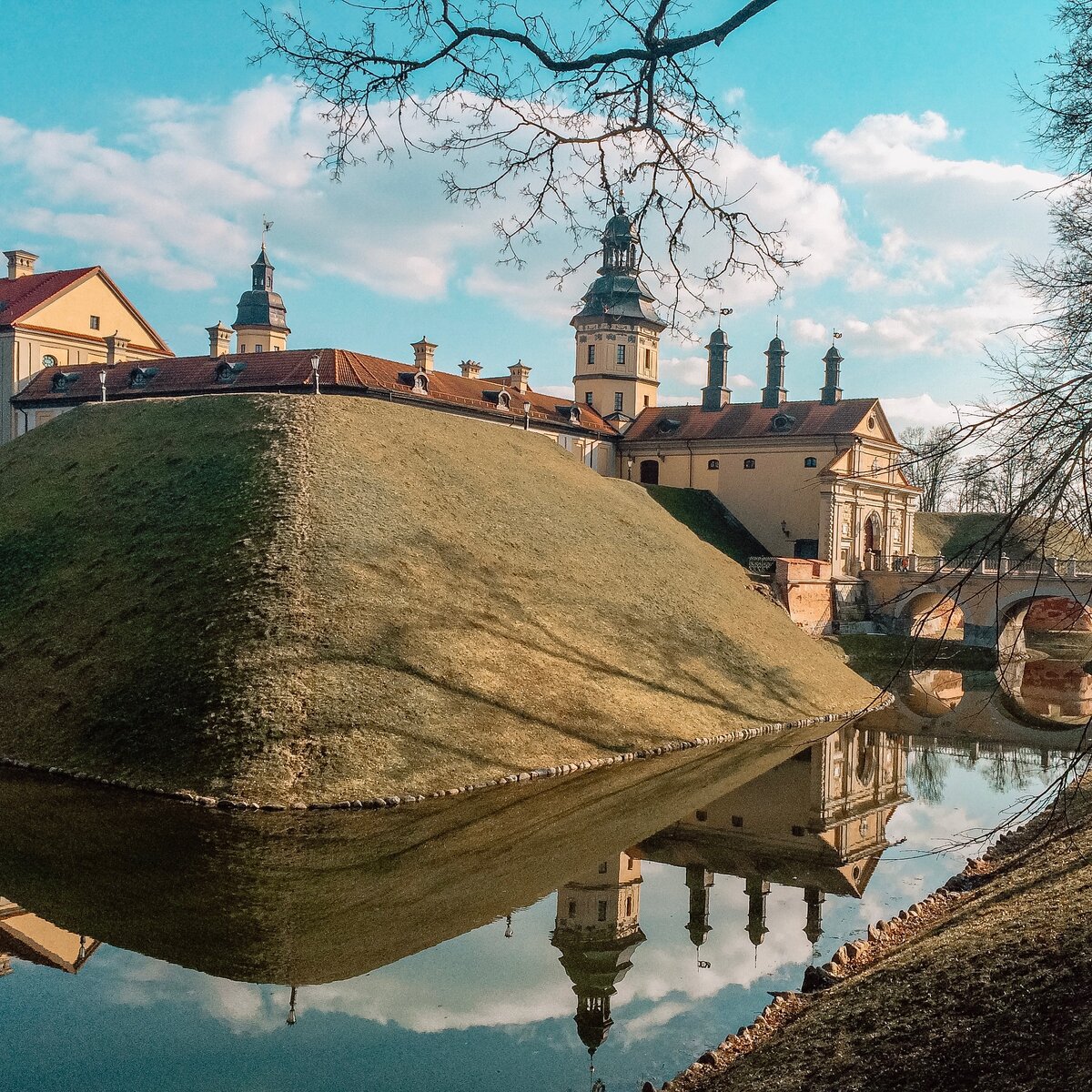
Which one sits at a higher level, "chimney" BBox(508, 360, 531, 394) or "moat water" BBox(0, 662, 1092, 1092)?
"chimney" BBox(508, 360, 531, 394)

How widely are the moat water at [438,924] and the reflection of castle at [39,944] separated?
0.04m

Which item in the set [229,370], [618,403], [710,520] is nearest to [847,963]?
[229,370]

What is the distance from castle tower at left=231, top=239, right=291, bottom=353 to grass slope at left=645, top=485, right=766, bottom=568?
3115cm

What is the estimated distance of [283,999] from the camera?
479 inches

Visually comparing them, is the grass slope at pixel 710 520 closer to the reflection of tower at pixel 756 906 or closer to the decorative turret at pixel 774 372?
the decorative turret at pixel 774 372

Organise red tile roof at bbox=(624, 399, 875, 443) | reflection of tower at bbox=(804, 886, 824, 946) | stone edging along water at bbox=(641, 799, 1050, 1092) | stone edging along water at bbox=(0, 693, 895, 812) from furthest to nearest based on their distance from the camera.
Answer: red tile roof at bbox=(624, 399, 875, 443) → stone edging along water at bbox=(0, 693, 895, 812) → reflection of tower at bbox=(804, 886, 824, 946) → stone edging along water at bbox=(641, 799, 1050, 1092)

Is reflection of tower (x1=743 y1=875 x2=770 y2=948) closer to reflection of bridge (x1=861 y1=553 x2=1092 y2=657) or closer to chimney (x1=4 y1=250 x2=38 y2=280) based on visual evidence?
reflection of bridge (x1=861 y1=553 x2=1092 y2=657)

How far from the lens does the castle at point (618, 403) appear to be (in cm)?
5150

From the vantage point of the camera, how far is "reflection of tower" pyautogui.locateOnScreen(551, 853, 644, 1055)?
12266 mm

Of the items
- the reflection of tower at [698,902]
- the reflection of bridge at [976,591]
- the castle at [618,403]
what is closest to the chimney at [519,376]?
the castle at [618,403]

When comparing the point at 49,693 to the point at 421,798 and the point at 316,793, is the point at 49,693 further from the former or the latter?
the point at 421,798

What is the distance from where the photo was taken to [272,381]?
4969 centimetres

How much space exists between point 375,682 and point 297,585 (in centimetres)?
418

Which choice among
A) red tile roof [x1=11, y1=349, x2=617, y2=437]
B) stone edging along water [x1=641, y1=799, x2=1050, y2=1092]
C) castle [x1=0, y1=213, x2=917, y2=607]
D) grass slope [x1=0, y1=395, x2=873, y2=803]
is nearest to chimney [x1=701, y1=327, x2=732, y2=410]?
castle [x1=0, y1=213, x2=917, y2=607]
